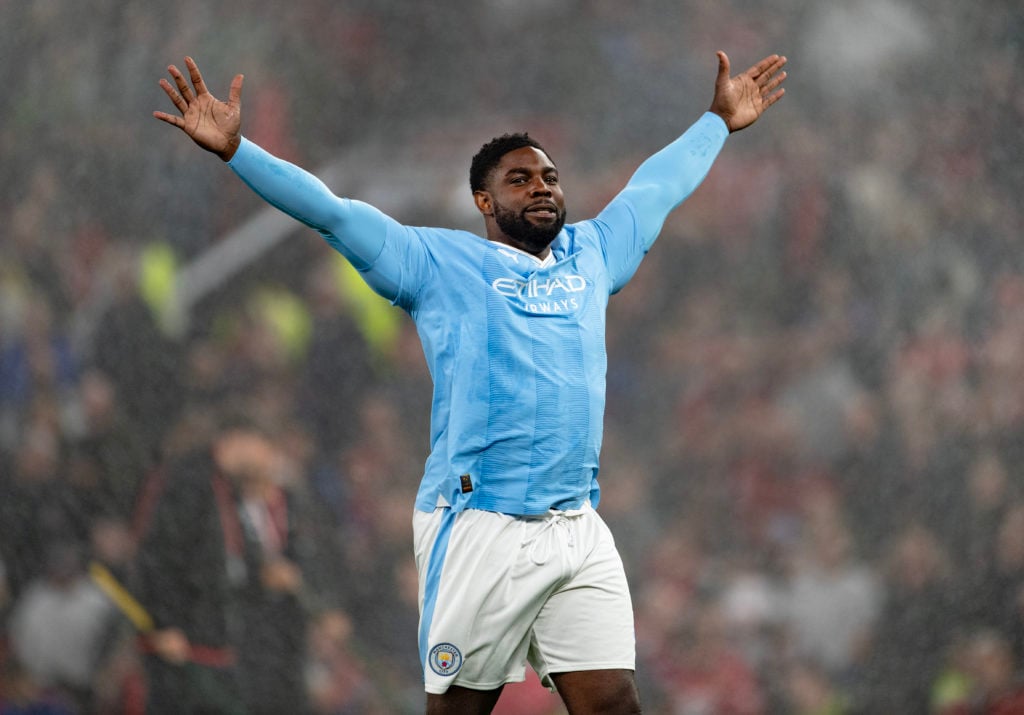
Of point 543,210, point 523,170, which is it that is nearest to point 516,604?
point 543,210

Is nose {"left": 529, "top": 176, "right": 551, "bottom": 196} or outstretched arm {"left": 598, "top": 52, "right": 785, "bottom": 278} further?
outstretched arm {"left": 598, "top": 52, "right": 785, "bottom": 278}

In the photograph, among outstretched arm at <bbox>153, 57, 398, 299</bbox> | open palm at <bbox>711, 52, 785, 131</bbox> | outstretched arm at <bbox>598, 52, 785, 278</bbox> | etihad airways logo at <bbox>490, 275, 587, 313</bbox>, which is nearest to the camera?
outstretched arm at <bbox>153, 57, 398, 299</bbox>

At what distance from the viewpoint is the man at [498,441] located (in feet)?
8.69

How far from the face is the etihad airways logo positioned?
0.38 ft

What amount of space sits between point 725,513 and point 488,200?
3.04 meters

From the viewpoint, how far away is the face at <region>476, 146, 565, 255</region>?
287cm

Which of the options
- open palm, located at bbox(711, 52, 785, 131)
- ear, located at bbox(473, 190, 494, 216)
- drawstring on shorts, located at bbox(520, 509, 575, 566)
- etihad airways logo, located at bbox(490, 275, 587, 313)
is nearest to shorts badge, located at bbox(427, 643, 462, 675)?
drawstring on shorts, located at bbox(520, 509, 575, 566)

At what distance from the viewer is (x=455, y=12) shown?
19.6ft

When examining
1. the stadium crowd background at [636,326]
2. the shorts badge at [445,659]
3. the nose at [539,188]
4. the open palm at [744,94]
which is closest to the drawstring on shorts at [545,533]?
the shorts badge at [445,659]

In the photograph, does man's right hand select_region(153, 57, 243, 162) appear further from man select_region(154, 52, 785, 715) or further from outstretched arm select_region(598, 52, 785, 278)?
outstretched arm select_region(598, 52, 785, 278)

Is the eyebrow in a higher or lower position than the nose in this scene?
higher

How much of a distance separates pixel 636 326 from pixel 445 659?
11.1 ft

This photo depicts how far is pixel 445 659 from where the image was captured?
2650 mm

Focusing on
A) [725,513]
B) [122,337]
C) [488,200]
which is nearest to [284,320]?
[122,337]
